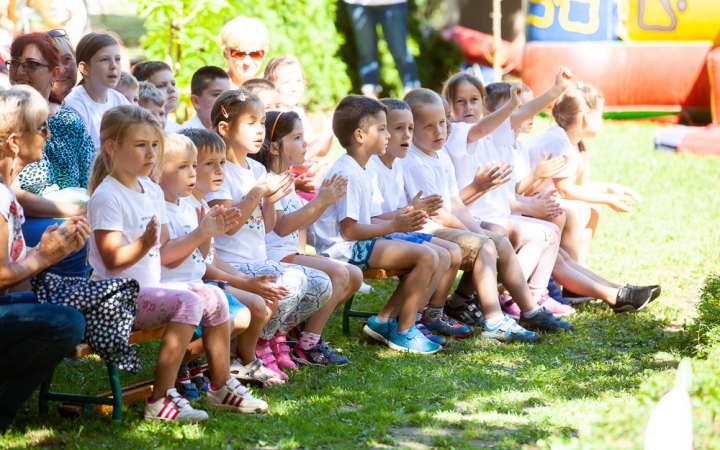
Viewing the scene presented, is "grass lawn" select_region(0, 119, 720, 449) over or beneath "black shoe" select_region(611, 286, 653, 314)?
over

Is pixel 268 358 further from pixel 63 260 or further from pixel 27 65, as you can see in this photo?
pixel 27 65

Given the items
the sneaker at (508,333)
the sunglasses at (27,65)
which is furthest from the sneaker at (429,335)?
the sunglasses at (27,65)

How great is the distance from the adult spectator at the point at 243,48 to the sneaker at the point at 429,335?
2269 millimetres

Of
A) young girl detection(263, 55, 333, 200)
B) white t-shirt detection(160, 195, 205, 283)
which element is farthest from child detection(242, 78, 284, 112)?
white t-shirt detection(160, 195, 205, 283)

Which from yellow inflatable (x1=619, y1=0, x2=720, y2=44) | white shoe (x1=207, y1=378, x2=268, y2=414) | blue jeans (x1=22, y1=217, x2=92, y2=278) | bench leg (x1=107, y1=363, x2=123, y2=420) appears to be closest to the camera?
bench leg (x1=107, y1=363, x2=123, y2=420)

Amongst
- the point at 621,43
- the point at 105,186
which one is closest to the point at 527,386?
the point at 105,186

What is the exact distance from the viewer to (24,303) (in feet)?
12.0

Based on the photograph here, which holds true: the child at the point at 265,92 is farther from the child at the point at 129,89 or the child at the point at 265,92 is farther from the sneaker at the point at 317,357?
the sneaker at the point at 317,357

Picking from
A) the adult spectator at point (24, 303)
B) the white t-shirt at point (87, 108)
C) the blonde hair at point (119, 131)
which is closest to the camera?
the adult spectator at point (24, 303)

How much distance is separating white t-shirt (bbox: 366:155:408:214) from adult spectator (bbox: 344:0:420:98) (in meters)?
7.55

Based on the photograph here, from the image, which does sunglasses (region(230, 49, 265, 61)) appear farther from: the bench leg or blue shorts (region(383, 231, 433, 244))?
the bench leg

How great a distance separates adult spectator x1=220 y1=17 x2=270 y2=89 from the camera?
6.73m

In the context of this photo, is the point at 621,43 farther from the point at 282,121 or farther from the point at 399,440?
the point at 399,440

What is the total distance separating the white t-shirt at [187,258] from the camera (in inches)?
164
